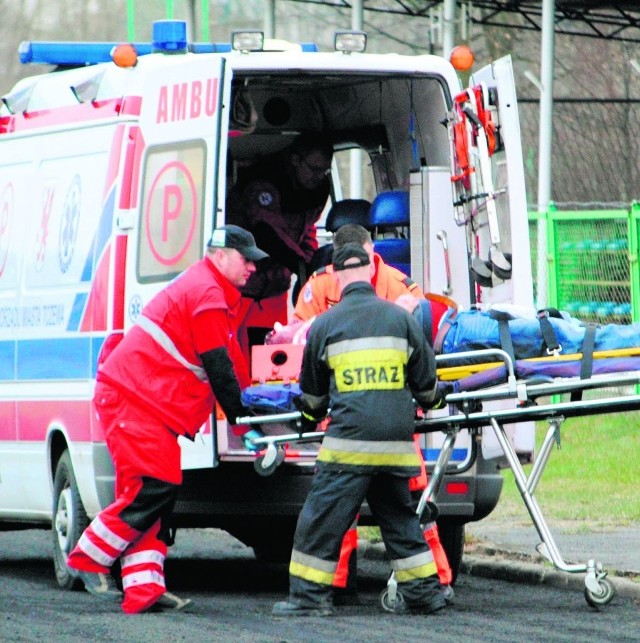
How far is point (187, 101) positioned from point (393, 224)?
5.39 feet

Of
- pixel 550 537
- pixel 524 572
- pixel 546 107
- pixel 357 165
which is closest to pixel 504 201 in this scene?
pixel 550 537

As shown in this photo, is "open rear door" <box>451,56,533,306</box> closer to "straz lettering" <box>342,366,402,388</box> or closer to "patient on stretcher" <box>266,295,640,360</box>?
"patient on stretcher" <box>266,295,640,360</box>

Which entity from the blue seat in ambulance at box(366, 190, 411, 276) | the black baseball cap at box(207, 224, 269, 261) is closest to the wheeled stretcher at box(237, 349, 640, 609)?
the black baseball cap at box(207, 224, 269, 261)

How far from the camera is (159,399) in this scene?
813 centimetres

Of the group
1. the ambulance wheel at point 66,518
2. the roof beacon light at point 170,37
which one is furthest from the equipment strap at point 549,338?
the ambulance wheel at point 66,518

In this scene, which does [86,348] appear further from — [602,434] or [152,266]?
[602,434]

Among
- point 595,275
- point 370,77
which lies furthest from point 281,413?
point 595,275

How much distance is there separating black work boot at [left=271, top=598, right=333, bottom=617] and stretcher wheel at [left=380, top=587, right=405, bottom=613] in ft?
0.88

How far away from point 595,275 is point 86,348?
885cm

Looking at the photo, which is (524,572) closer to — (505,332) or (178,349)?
(505,332)

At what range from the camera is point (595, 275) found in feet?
55.7

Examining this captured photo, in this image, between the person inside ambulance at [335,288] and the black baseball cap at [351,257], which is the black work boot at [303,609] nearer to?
the black baseball cap at [351,257]

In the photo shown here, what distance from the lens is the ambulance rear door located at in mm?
8367

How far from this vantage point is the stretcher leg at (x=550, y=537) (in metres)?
7.74
